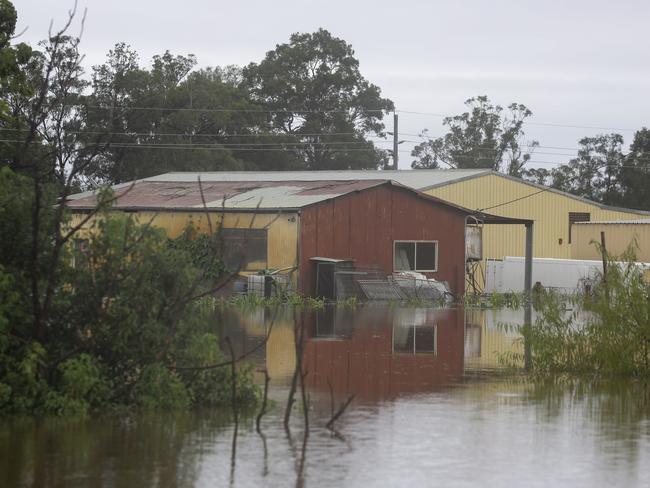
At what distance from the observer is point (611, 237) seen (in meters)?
54.4

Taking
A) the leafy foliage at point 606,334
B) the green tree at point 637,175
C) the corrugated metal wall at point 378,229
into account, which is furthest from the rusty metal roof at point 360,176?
the leafy foliage at point 606,334

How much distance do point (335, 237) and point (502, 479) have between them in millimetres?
30682

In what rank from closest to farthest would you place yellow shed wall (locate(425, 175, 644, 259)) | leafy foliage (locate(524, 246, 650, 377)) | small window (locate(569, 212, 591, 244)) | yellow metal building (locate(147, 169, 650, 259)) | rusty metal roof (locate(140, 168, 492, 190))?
1. leafy foliage (locate(524, 246, 650, 377))
2. rusty metal roof (locate(140, 168, 492, 190))
3. yellow metal building (locate(147, 169, 650, 259))
4. yellow shed wall (locate(425, 175, 644, 259))
5. small window (locate(569, 212, 591, 244))

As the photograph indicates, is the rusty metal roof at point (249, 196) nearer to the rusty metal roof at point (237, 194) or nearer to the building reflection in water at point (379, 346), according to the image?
the rusty metal roof at point (237, 194)

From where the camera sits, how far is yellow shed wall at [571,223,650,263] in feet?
177

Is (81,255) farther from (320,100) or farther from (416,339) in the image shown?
(320,100)

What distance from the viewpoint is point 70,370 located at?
44.5 feet

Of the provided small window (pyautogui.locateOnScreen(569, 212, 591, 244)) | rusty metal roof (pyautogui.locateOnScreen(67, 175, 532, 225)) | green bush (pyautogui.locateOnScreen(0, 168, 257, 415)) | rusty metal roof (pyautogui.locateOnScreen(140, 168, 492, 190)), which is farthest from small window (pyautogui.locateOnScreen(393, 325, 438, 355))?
small window (pyautogui.locateOnScreen(569, 212, 591, 244))

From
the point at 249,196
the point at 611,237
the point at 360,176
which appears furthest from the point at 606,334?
the point at 611,237

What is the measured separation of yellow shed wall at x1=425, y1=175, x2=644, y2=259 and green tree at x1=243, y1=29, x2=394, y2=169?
1171 inches

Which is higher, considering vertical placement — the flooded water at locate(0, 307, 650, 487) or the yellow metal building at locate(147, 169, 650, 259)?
the yellow metal building at locate(147, 169, 650, 259)

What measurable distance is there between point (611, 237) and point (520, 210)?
452cm

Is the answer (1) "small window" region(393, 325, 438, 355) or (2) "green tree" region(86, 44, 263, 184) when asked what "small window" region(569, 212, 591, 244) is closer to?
(2) "green tree" region(86, 44, 263, 184)

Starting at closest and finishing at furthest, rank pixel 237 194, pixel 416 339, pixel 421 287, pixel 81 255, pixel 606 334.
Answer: pixel 81 255 → pixel 606 334 → pixel 416 339 → pixel 421 287 → pixel 237 194
